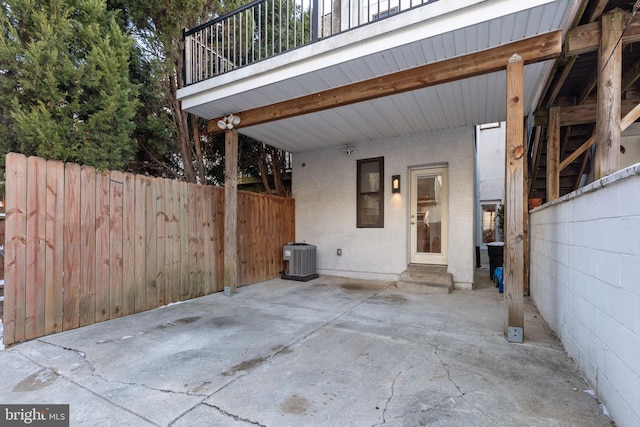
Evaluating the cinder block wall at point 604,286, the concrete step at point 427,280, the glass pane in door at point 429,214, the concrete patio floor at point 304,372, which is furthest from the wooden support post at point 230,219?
the cinder block wall at point 604,286

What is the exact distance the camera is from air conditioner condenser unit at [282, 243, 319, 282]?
249 inches

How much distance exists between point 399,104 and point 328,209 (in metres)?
2.94

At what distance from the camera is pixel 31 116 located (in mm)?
3150

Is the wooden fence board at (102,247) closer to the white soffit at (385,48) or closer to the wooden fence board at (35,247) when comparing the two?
the wooden fence board at (35,247)

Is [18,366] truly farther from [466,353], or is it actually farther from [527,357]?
[527,357]

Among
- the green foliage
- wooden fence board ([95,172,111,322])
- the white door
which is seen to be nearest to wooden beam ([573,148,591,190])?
the white door

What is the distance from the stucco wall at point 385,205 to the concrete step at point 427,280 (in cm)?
29

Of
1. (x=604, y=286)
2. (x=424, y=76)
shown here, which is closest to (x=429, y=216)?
(x=424, y=76)

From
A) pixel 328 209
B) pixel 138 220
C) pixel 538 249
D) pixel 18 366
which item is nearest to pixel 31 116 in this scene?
pixel 138 220

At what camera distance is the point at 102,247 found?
11.9 feet

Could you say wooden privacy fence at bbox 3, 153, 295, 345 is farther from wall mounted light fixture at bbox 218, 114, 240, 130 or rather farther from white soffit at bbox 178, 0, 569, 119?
white soffit at bbox 178, 0, 569, 119

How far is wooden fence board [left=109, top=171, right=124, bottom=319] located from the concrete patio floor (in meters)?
0.24

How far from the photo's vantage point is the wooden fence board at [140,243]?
3982mm

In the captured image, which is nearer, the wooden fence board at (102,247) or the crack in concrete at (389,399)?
the crack in concrete at (389,399)
